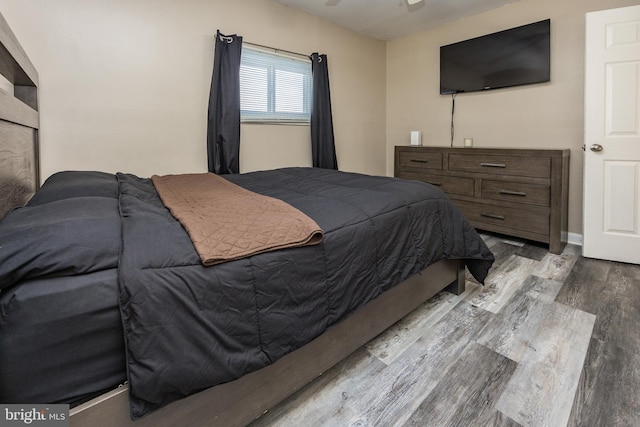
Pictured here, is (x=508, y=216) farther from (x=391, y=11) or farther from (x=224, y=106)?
(x=224, y=106)

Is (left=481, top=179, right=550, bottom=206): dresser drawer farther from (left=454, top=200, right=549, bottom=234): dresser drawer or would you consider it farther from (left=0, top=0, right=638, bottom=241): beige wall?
(left=0, top=0, right=638, bottom=241): beige wall

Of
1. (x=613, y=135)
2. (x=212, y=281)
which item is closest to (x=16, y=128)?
(x=212, y=281)

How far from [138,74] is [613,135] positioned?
145 inches

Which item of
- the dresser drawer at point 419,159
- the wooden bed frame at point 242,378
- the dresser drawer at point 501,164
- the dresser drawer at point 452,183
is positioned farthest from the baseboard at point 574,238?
the wooden bed frame at point 242,378

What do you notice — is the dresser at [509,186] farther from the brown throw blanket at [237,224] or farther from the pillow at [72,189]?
the pillow at [72,189]

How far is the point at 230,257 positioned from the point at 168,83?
2354mm

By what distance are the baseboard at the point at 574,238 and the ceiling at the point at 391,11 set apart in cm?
235

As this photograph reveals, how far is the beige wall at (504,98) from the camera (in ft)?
9.90

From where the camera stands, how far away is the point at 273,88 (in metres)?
3.41

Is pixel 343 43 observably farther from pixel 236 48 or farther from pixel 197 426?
pixel 197 426

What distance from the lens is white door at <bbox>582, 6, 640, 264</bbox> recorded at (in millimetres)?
Result: 2461

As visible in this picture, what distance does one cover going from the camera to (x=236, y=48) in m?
2.97

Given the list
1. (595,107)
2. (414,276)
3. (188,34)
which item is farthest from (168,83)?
(595,107)

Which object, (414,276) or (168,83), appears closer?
(414,276)
